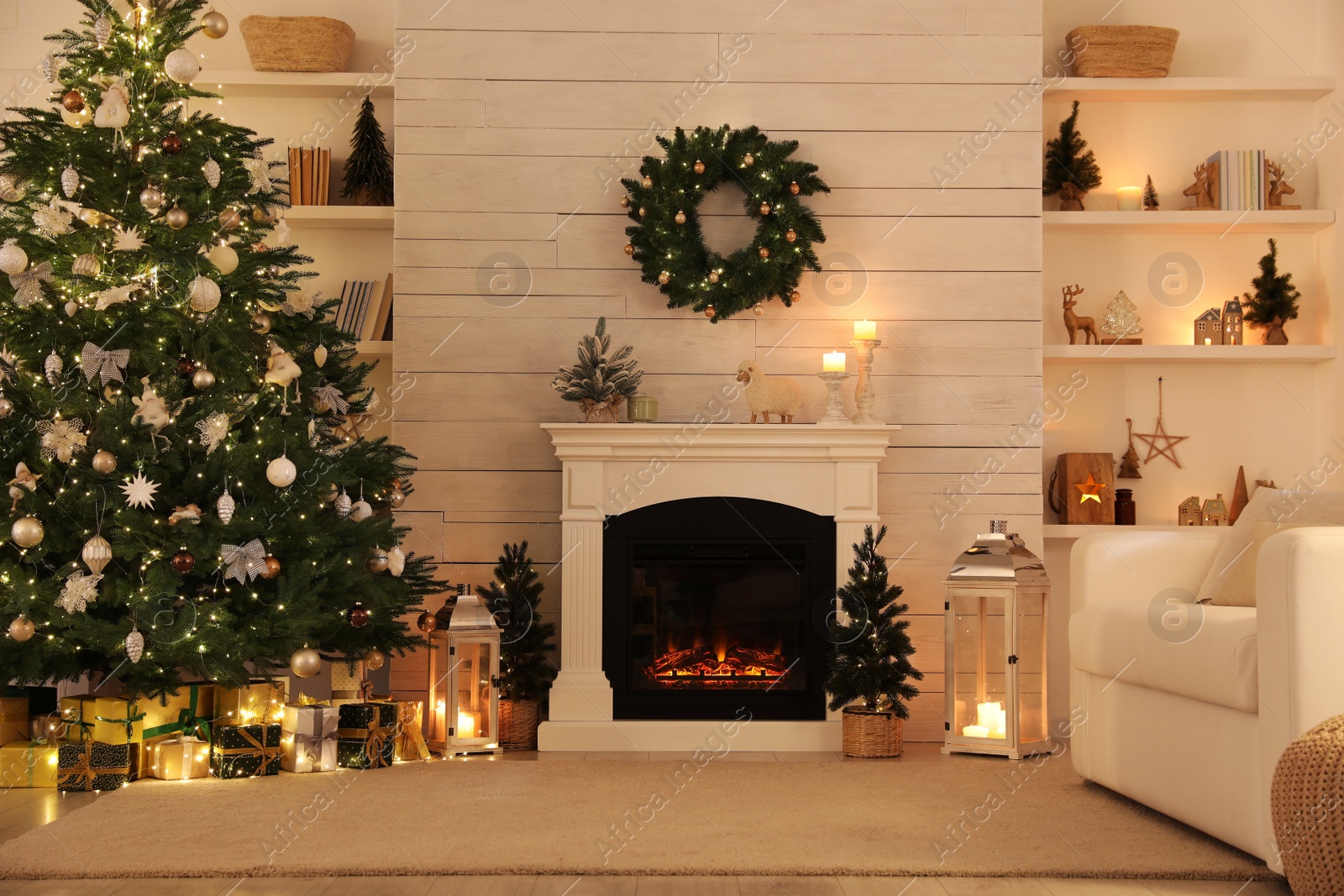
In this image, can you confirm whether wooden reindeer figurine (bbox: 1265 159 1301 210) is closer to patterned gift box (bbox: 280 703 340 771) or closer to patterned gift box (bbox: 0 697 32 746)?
patterned gift box (bbox: 280 703 340 771)

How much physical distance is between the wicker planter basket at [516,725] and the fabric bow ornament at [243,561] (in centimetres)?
112

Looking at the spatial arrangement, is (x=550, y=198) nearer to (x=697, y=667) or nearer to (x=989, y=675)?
(x=697, y=667)

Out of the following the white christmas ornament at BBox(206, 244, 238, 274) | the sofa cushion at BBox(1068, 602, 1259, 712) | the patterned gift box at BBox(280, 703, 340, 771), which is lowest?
the patterned gift box at BBox(280, 703, 340, 771)

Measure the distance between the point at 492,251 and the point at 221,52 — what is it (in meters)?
1.37

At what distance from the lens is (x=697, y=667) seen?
395cm

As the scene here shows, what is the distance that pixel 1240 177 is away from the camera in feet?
14.1

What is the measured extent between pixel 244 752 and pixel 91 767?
39 centimetres

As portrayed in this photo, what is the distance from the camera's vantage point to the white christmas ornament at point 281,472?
3.04 meters

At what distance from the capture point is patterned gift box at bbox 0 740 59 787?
3.12 m

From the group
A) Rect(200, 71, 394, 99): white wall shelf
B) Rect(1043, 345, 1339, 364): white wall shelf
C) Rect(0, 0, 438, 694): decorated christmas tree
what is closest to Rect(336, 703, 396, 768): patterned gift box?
Rect(0, 0, 438, 694): decorated christmas tree

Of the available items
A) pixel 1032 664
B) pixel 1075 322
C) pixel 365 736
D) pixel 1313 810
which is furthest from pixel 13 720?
pixel 1075 322

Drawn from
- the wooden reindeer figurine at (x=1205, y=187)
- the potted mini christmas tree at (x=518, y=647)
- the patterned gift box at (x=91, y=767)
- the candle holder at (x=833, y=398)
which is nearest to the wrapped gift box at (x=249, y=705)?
the patterned gift box at (x=91, y=767)

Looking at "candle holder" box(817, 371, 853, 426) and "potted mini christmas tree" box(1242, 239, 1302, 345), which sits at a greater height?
"potted mini christmas tree" box(1242, 239, 1302, 345)

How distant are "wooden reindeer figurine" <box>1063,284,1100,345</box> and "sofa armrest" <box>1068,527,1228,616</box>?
1.35m
